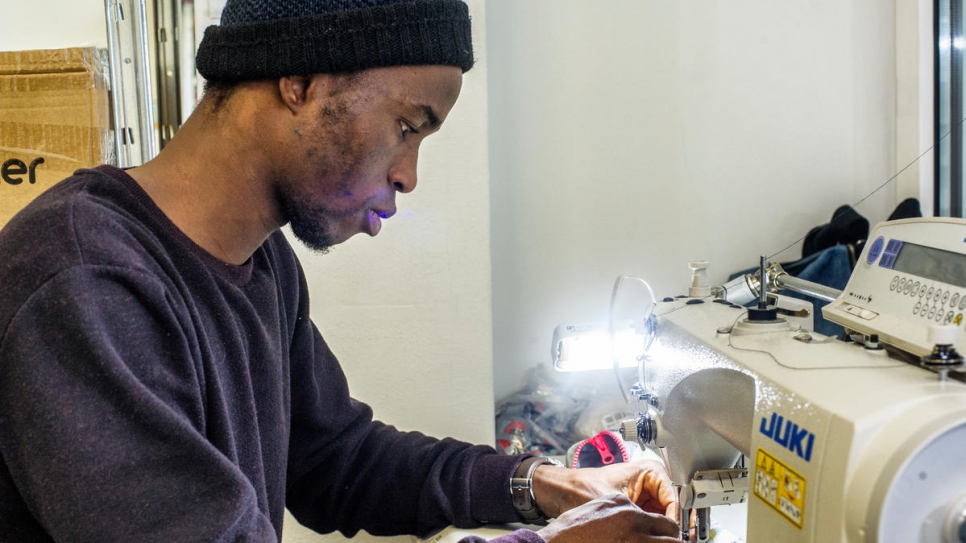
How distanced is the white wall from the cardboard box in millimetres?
1028

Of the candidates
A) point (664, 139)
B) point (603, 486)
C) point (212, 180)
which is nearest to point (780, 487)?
point (603, 486)

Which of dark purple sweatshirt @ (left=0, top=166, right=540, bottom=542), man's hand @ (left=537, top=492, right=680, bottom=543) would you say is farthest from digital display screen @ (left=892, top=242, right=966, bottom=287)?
dark purple sweatshirt @ (left=0, top=166, right=540, bottom=542)

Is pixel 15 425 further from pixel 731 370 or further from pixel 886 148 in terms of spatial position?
pixel 886 148

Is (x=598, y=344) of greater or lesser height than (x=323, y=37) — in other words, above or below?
below

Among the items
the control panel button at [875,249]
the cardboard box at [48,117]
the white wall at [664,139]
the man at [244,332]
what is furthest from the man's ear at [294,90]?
the white wall at [664,139]

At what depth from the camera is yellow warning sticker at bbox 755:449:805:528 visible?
691 mm

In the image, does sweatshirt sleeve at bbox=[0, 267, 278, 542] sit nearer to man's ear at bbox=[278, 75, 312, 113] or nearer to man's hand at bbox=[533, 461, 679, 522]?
man's ear at bbox=[278, 75, 312, 113]

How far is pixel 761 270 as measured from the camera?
0.97 meters

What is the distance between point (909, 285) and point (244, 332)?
76cm

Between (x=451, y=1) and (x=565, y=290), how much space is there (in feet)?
4.87

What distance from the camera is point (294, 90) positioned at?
906mm

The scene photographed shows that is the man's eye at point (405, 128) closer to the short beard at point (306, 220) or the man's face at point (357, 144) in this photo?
the man's face at point (357, 144)

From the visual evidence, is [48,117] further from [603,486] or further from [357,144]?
[603,486]

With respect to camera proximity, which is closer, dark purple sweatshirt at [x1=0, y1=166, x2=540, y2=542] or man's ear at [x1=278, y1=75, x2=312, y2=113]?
dark purple sweatshirt at [x1=0, y1=166, x2=540, y2=542]
